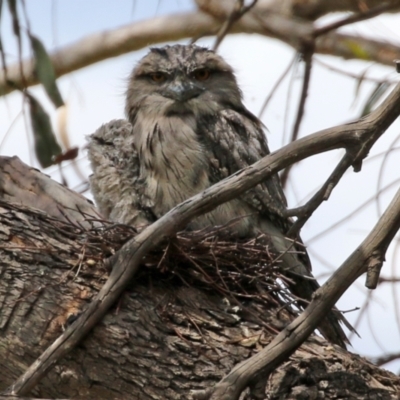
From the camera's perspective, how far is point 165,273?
9.21ft

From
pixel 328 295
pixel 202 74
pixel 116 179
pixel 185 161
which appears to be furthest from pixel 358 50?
pixel 328 295

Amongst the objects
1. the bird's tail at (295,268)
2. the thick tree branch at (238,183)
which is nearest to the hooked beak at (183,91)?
the bird's tail at (295,268)

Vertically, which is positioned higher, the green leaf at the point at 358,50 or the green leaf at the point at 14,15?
the green leaf at the point at 358,50

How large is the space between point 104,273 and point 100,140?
1044 millimetres

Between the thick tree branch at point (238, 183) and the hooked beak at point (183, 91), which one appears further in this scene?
the hooked beak at point (183, 91)

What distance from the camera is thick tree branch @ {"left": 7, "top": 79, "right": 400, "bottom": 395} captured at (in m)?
2.37

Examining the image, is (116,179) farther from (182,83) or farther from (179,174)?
(182,83)

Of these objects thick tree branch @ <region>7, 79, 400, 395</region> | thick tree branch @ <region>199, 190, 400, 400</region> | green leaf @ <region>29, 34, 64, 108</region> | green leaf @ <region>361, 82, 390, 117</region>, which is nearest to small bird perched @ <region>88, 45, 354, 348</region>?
green leaf @ <region>29, 34, 64, 108</region>

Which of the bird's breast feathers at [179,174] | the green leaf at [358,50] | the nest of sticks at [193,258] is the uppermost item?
the green leaf at [358,50]

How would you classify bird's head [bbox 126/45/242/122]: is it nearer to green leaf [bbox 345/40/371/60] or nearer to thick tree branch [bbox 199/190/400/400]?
green leaf [bbox 345/40/371/60]

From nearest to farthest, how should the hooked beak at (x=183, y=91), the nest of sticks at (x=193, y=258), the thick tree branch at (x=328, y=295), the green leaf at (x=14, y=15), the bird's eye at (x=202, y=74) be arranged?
the thick tree branch at (x=328, y=295), the nest of sticks at (x=193, y=258), the green leaf at (x=14, y=15), the hooked beak at (x=183, y=91), the bird's eye at (x=202, y=74)

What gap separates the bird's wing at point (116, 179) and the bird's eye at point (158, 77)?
44 centimetres

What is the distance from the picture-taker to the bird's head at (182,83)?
12.4 ft

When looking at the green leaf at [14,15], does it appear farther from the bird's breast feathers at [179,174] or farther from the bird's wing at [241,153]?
the bird's wing at [241,153]
